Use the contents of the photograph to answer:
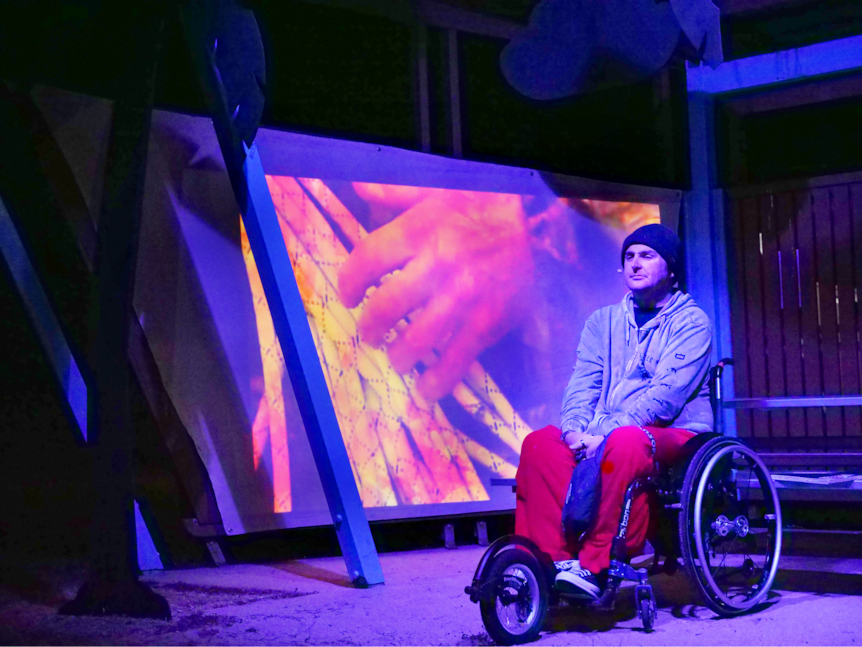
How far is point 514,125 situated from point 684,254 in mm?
1276

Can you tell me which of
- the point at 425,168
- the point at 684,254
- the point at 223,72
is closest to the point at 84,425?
the point at 223,72

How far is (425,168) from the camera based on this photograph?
481cm

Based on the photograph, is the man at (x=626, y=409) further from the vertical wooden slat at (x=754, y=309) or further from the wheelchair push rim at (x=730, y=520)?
the vertical wooden slat at (x=754, y=309)

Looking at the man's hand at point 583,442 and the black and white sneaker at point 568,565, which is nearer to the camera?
the black and white sneaker at point 568,565

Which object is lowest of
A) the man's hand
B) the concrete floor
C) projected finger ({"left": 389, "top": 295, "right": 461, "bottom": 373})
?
the concrete floor

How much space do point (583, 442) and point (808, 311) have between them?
2.89 meters

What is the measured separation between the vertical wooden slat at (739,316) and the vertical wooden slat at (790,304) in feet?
0.69

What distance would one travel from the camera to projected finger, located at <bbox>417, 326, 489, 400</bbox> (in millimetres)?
4684

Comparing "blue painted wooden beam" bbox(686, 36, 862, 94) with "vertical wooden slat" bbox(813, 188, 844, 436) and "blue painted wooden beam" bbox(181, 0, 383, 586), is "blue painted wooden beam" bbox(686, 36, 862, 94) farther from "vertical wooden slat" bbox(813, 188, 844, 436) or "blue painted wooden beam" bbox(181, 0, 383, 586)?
"blue painted wooden beam" bbox(181, 0, 383, 586)

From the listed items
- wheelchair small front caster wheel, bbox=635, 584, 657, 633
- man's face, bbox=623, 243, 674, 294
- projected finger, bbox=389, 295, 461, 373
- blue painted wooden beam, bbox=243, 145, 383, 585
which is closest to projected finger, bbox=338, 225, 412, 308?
projected finger, bbox=389, 295, 461, 373

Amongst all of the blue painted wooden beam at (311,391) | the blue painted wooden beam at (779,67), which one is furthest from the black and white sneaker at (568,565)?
the blue painted wooden beam at (779,67)

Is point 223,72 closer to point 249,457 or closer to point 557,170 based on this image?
point 249,457

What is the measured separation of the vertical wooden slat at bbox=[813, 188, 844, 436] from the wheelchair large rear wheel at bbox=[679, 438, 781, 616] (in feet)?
7.08

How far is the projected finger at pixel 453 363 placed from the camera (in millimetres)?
4684
